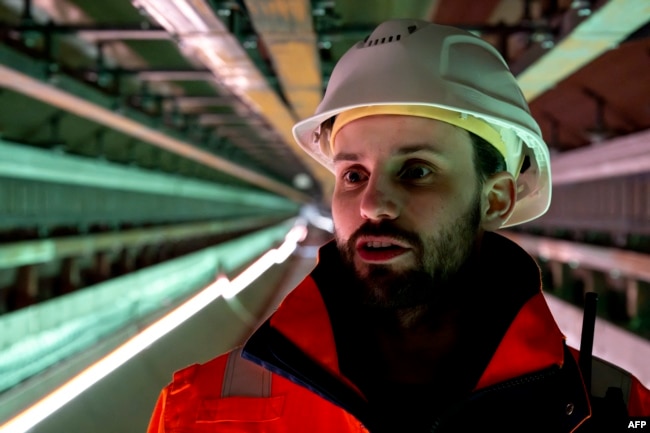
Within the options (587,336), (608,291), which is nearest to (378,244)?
(587,336)

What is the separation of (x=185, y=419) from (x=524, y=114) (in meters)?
1.03

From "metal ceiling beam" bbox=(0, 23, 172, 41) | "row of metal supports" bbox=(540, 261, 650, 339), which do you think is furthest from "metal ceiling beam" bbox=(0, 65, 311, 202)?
"row of metal supports" bbox=(540, 261, 650, 339)

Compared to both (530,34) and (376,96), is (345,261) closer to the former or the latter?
(376,96)

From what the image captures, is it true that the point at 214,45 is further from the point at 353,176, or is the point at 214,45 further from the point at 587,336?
the point at 587,336

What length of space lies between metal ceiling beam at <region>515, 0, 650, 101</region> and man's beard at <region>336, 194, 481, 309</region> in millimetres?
1274

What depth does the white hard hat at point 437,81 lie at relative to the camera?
4.68 ft

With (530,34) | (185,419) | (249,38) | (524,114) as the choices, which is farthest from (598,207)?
(185,419)

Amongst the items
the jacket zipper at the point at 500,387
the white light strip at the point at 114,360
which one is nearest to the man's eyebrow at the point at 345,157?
the jacket zipper at the point at 500,387

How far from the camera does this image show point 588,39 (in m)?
2.57

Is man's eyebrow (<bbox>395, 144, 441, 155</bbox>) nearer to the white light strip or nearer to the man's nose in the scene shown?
the man's nose

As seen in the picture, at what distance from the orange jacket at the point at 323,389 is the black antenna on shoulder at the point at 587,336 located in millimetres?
35

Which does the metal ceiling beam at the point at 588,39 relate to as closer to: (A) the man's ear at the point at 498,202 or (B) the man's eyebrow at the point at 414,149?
(A) the man's ear at the point at 498,202

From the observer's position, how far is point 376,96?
4.68 ft

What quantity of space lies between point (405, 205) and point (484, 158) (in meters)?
0.27
